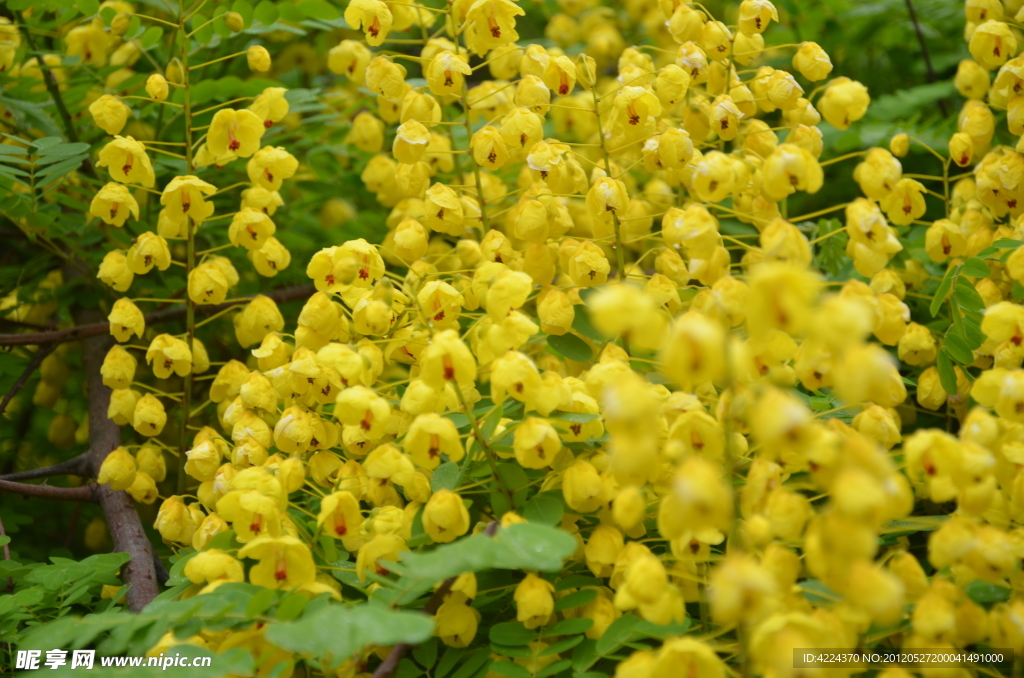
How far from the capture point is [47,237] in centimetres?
217

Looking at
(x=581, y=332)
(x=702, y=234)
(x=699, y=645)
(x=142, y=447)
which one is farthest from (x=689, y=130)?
(x=142, y=447)

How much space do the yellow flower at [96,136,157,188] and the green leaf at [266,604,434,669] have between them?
3.58 feet

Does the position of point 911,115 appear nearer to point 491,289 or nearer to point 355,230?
point 355,230

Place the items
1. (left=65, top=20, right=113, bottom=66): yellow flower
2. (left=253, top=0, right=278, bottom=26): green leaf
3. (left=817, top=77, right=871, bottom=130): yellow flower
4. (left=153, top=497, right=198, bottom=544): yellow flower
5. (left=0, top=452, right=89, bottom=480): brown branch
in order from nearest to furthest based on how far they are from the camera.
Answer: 1. (left=817, top=77, right=871, bottom=130): yellow flower
2. (left=153, top=497, right=198, bottom=544): yellow flower
3. (left=0, top=452, right=89, bottom=480): brown branch
4. (left=253, top=0, right=278, bottom=26): green leaf
5. (left=65, top=20, right=113, bottom=66): yellow flower

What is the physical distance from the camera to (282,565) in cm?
134

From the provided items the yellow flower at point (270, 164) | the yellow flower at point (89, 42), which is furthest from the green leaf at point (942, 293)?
the yellow flower at point (89, 42)

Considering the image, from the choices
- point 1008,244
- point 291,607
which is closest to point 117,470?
point 291,607

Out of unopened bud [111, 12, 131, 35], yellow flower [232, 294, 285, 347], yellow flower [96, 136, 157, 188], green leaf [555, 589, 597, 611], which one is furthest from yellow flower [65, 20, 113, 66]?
green leaf [555, 589, 597, 611]

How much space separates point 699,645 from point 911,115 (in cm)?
228

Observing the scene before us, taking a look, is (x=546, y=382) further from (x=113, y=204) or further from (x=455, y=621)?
(x=113, y=204)

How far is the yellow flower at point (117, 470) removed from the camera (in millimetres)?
1842

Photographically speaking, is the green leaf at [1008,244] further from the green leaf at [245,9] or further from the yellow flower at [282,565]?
the green leaf at [245,9]

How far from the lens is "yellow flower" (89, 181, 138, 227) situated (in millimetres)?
1820

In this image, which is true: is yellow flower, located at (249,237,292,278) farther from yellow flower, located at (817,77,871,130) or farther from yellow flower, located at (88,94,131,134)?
yellow flower, located at (817,77,871,130)
